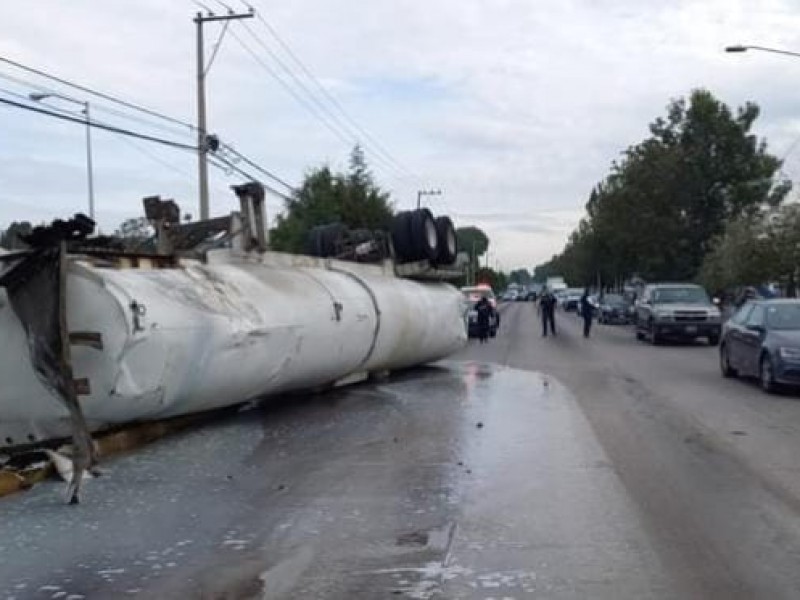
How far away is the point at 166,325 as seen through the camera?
1097 centimetres

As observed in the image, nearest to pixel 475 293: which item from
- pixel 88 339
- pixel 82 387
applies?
pixel 88 339

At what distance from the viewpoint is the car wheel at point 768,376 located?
16344 millimetres

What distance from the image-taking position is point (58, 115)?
18.2 m

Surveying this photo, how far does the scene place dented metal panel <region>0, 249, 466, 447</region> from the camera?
34.3ft

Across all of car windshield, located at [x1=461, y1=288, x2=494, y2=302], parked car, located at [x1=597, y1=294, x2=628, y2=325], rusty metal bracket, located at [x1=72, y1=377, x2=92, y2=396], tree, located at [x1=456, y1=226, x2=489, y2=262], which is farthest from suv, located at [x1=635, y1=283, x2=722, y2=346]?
tree, located at [x1=456, y1=226, x2=489, y2=262]

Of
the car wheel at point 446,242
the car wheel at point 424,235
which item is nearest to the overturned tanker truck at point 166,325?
the car wheel at point 424,235

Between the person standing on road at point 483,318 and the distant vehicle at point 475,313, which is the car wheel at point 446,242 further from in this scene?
the person standing on road at point 483,318

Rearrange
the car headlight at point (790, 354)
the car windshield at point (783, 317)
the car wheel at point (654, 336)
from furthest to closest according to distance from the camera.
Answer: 1. the car wheel at point (654, 336)
2. the car windshield at point (783, 317)
3. the car headlight at point (790, 354)

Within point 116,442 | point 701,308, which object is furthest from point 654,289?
point 116,442

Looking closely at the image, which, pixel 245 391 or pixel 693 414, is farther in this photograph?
pixel 693 414

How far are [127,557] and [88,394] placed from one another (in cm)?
389

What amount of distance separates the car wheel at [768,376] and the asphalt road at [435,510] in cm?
182

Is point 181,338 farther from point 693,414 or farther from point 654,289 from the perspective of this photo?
point 654,289

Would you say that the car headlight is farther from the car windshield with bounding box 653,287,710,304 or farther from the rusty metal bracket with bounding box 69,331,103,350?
the car windshield with bounding box 653,287,710,304
